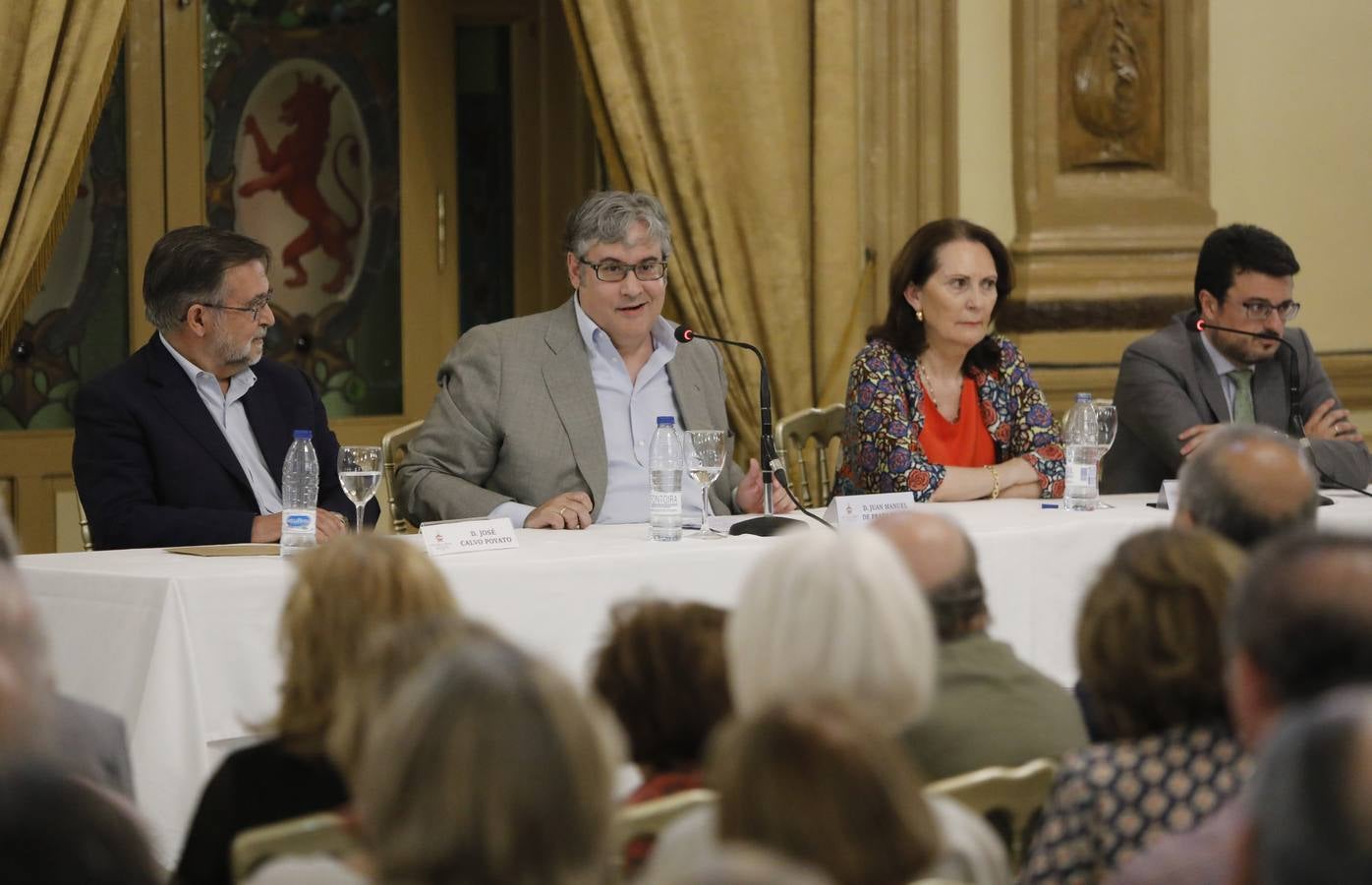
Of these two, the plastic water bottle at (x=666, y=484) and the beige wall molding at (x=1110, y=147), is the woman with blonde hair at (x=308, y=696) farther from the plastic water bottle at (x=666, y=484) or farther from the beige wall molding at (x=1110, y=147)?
the beige wall molding at (x=1110, y=147)

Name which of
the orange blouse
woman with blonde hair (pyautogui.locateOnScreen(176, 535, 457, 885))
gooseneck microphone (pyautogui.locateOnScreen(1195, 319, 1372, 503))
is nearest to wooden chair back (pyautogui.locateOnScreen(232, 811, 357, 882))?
woman with blonde hair (pyautogui.locateOnScreen(176, 535, 457, 885))

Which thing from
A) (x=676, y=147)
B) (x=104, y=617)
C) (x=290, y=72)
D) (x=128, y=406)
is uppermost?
(x=290, y=72)

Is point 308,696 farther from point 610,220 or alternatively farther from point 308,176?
point 308,176

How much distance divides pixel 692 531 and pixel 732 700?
4.95 ft

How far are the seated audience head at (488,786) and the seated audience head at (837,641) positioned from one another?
0.40 m

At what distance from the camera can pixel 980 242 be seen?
393cm

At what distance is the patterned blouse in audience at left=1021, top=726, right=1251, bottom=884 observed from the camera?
5.05 feet

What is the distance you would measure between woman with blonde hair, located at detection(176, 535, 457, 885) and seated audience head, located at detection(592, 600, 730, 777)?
19cm

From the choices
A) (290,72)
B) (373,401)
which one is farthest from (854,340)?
(290,72)

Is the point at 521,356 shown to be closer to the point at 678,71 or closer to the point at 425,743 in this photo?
the point at 678,71

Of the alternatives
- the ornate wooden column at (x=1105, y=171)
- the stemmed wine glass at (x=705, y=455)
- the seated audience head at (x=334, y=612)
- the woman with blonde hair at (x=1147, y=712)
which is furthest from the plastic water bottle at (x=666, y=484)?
the ornate wooden column at (x=1105, y=171)

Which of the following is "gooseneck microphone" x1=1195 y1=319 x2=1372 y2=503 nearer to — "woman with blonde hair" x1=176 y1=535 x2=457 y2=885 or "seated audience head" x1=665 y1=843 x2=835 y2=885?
"woman with blonde hair" x1=176 y1=535 x2=457 y2=885

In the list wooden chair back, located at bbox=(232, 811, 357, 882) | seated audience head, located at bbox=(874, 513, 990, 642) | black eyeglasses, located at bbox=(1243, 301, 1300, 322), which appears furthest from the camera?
black eyeglasses, located at bbox=(1243, 301, 1300, 322)

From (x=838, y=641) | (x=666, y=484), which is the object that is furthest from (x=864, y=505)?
(x=838, y=641)
